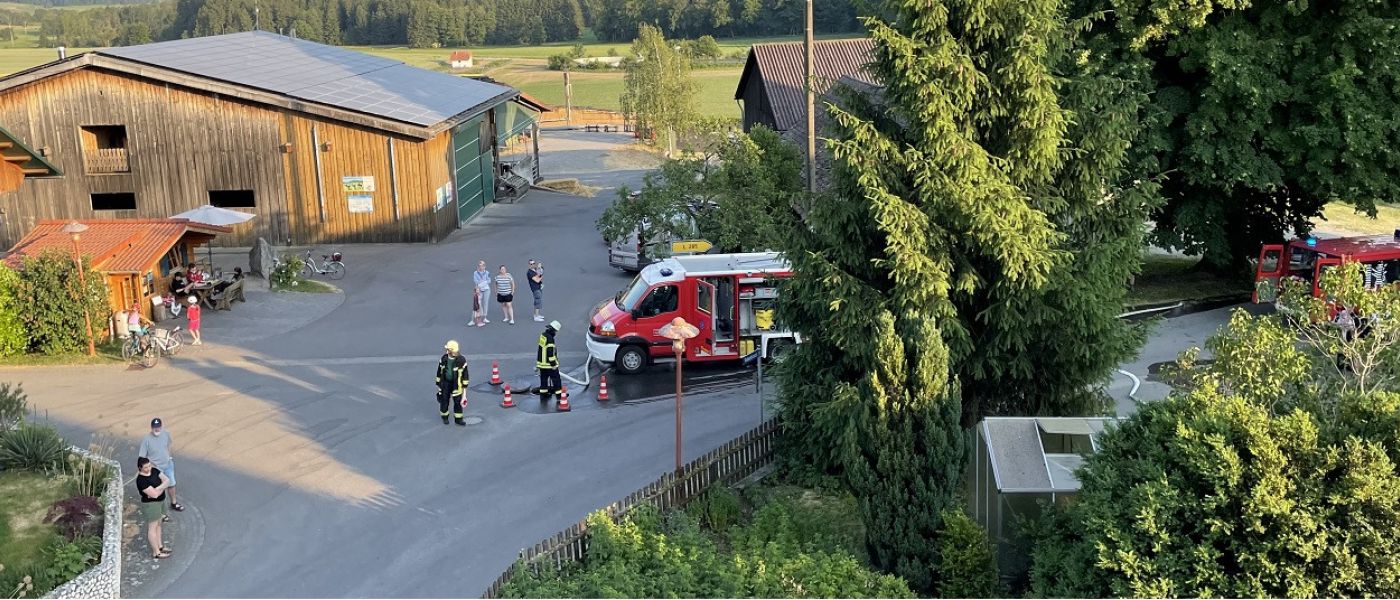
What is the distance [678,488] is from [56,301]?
15.2 m

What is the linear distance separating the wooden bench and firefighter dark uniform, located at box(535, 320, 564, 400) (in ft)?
34.9

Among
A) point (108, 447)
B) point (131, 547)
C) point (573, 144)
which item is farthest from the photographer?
point (573, 144)

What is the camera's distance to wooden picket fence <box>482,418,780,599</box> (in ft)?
44.3

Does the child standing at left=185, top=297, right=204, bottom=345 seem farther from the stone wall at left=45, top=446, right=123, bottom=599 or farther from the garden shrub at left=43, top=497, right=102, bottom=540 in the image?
the garden shrub at left=43, top=497, right=102, bottom=540

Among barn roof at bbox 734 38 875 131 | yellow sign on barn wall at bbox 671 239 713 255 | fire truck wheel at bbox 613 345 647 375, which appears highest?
barn roof at bbox 734 38 875 131

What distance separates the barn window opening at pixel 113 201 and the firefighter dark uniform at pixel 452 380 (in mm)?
21275

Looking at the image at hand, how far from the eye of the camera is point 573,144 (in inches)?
2761

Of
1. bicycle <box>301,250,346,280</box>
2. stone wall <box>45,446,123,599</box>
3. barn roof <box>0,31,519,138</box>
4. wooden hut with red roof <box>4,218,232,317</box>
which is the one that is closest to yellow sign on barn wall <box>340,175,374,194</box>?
barn roof <box>0,31,519,138</box>

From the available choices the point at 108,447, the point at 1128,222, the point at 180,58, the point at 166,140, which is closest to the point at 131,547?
the point at 108,447

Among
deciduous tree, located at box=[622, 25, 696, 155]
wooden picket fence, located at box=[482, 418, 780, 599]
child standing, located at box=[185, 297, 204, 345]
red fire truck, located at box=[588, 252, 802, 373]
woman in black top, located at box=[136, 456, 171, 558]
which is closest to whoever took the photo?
wooden picket fence, located at box=[482, 418, 780, 599]

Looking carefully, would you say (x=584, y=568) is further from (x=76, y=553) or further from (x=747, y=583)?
(x=76, y=553)

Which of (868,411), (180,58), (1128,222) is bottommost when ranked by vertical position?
(868,411)

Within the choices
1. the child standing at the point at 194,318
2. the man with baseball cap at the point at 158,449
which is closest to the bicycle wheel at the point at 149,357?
the child standing at the point at 194,318

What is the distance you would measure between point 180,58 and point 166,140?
335 cm
